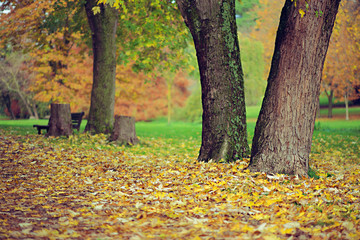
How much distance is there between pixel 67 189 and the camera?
6082 millimetres

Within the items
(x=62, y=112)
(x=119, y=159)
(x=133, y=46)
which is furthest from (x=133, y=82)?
(x=119, y=159)

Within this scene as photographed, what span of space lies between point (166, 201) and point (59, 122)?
8.23m

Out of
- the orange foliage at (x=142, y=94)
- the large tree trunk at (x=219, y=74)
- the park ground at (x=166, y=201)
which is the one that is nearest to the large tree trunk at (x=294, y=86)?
the park ground at (x=166, y=201)

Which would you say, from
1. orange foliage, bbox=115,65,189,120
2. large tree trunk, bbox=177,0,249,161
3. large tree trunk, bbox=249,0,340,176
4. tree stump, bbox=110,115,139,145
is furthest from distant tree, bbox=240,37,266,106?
large tree trunk, bbox=249,0,340,176

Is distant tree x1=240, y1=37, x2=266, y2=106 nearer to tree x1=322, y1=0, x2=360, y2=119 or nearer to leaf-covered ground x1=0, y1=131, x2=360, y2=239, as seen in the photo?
tree x1=322, y1=0, x2=360, y2=119

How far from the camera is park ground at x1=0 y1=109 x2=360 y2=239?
384cm

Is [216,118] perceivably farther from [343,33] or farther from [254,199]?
[343,33]

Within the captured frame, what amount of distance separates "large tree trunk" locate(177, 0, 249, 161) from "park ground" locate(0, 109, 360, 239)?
1.64 ft

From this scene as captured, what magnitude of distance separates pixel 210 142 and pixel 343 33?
14.3 metres

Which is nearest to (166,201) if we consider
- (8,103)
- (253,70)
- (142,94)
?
(253,70)

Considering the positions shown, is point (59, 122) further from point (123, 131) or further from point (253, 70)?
point (253, 70)

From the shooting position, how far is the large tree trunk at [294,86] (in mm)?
6172

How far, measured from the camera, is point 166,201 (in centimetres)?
518

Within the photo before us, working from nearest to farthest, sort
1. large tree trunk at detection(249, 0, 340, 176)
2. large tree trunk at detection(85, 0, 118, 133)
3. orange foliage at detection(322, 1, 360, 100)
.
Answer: large tree trunk at detection(249, 0, 340, 176), large tree trunk at detection(85, 0, 118, 133), orange foliage at detection(322, 1, 360, 100)
